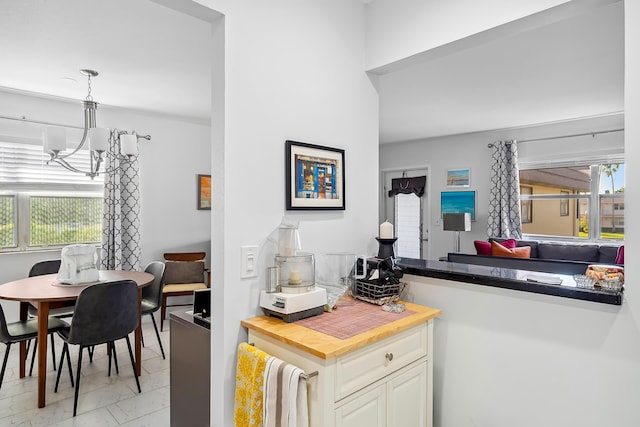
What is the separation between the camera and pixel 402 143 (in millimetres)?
7070

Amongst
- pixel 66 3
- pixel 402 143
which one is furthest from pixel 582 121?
pixel 66 3

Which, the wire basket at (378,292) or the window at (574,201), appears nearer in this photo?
the wire basket at (378,292)

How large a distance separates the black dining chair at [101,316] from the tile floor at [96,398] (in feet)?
0.34

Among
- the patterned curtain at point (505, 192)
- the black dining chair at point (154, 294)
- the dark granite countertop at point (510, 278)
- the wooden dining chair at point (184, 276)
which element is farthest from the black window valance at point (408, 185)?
the dark granite countertop at point (510, 278)

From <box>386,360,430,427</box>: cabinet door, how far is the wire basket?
1.08 ft

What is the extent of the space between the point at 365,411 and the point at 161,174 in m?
4.29

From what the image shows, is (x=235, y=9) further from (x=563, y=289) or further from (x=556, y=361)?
(x=556, y=361)

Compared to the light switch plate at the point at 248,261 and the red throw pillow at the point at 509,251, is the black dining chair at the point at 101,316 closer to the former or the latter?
the light switch plate at the point at 248,261

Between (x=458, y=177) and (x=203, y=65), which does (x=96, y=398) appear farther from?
(x=458, y=177)

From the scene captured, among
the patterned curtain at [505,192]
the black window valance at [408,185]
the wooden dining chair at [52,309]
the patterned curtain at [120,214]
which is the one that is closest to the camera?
the wooden dining chair at [52,309]

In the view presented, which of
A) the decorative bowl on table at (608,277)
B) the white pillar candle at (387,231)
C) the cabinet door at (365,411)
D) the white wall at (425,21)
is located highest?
the white wall at (425,21)

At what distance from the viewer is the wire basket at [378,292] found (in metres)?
1.84

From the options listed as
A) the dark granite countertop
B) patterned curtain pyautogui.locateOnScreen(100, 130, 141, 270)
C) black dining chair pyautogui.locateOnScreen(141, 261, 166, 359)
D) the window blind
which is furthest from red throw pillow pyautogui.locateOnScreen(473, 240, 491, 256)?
the window blind

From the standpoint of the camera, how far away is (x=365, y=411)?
4.68 ft
